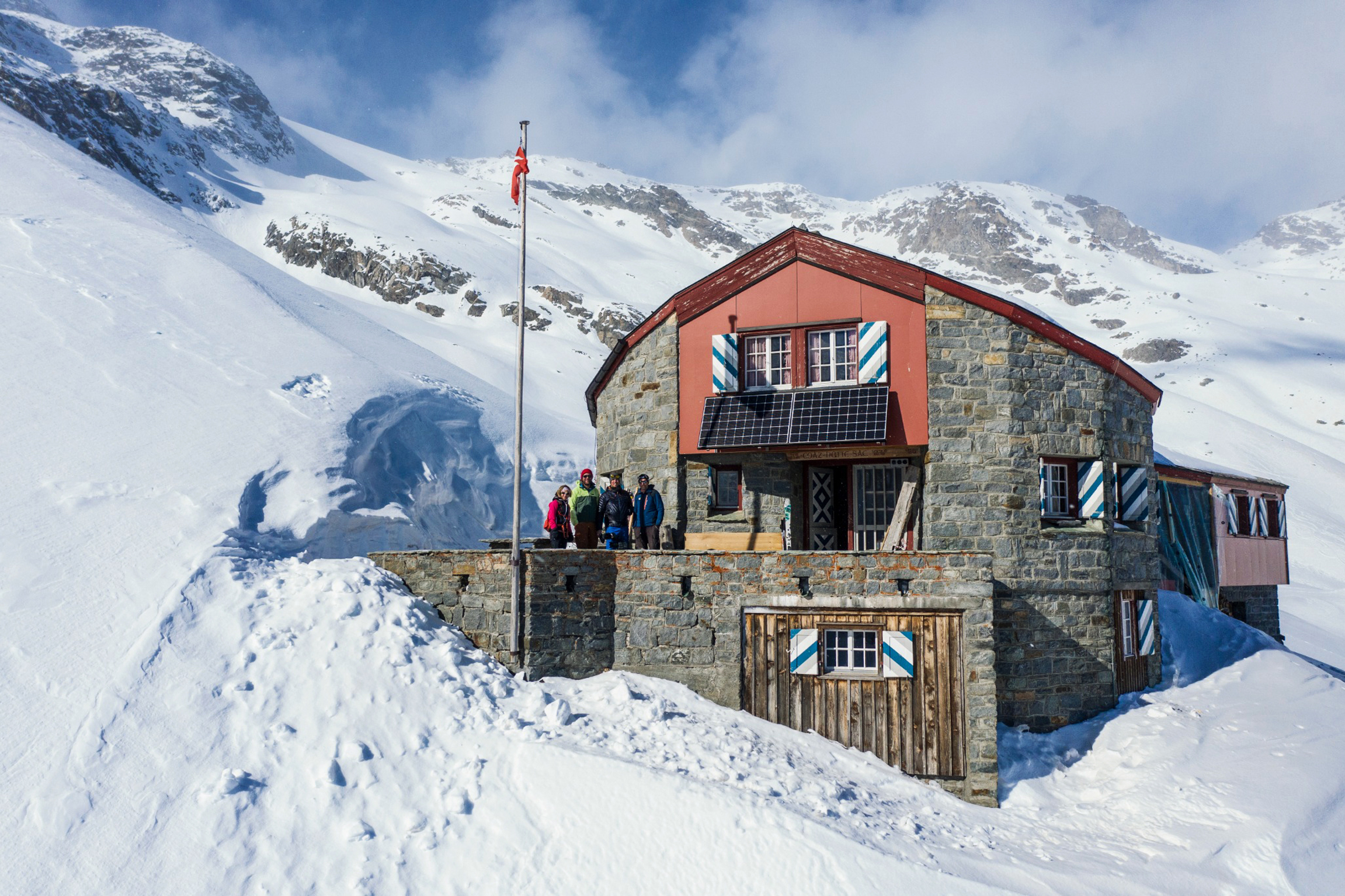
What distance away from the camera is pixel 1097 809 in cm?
1066

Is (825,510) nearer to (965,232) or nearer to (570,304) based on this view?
(570,304)

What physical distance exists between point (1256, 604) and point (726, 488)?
15.6 m

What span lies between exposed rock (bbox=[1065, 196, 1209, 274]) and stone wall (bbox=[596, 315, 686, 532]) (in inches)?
5000

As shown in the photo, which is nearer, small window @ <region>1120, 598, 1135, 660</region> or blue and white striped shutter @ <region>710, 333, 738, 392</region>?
small window @ <region>1120, 598, 1135, 660</region>

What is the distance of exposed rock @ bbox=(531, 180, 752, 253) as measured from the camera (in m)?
102

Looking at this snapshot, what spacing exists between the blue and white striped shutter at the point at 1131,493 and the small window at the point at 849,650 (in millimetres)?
5927

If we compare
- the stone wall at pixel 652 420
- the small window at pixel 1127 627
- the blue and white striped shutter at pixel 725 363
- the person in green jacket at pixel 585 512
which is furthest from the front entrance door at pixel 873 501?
the person in green jacket at pixel 585 512

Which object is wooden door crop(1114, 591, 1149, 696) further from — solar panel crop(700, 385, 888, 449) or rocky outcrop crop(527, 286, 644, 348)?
rocky outcrop crop(527, 286, 644, 348)

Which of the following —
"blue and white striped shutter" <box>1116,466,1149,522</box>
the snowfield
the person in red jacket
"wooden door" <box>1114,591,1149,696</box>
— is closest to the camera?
the snowfield

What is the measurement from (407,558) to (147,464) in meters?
4.13

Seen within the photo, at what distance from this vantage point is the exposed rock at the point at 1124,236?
409ft

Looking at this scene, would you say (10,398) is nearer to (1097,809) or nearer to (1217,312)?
(1097,809)

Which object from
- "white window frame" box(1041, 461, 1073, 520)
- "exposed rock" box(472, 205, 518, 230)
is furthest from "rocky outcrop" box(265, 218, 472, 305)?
"white window frame" box(1041, 461, 1073, 520)

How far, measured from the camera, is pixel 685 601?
37.3 feet
